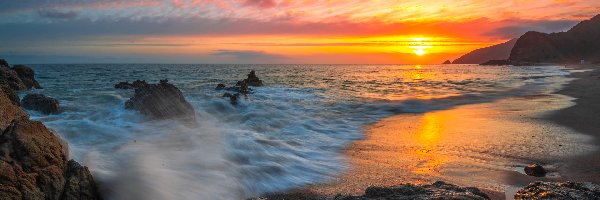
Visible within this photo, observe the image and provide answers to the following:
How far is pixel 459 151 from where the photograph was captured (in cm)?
829

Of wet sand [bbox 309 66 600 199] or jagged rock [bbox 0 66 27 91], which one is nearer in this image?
wet sand [bbox 309 66 600 199]

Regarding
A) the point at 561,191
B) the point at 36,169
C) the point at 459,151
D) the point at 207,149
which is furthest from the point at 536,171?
the point at 36,169

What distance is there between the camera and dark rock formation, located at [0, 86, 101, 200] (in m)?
4.00

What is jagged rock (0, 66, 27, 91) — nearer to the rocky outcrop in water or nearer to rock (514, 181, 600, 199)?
the rocky outcrop in water

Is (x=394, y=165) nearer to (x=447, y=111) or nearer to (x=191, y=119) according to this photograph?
(x=191, y=119)

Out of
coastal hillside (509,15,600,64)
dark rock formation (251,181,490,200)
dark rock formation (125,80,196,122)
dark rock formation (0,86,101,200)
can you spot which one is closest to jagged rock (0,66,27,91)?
dark rock formation (125,80,196,122)

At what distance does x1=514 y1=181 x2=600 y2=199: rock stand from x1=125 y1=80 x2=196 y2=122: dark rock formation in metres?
9.53

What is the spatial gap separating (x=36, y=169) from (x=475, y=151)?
24.2ft

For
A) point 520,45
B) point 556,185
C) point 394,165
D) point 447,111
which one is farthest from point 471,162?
point 520,45

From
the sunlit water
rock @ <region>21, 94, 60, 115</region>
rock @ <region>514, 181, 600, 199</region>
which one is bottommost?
the sunlit water

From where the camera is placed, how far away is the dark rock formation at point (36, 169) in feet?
13.1

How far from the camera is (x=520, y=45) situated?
5241 inches

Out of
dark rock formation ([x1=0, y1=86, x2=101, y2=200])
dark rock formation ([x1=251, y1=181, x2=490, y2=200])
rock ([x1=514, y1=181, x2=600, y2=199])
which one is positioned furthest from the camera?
dark rock formation ([x1=0, y1=86, x2=101, y2=200])

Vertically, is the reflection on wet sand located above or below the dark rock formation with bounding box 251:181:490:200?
below
